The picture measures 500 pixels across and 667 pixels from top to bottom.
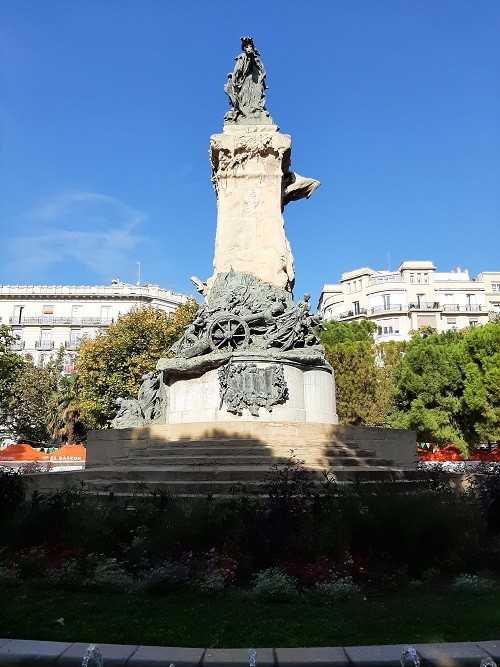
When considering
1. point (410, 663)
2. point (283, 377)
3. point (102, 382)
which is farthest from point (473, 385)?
point (410, 663)

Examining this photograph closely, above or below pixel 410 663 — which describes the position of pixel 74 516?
above

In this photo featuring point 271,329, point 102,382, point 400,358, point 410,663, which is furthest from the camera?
point 400,358

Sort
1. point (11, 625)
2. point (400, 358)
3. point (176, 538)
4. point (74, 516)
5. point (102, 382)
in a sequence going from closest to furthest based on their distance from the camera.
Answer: point (11, 625) → point (176, 538) → point (74, 516) → point (102, 382) → point (400, 358)

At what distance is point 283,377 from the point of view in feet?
46.6

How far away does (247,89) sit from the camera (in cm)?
1977

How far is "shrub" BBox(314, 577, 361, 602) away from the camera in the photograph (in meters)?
6.02

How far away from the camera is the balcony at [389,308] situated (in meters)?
71.6

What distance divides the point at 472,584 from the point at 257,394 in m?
7.95

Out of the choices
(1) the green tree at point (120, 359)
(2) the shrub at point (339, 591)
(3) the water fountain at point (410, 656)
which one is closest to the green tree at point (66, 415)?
(1) the green tree at point (120, 359)

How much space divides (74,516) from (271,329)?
8.56 m

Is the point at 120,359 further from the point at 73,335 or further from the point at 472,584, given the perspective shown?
the point at 73,335

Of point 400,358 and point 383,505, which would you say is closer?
point 383,505

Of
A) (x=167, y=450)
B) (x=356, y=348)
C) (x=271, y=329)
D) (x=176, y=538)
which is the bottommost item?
(x=176, y=538)

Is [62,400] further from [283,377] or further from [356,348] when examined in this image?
[283,377]
